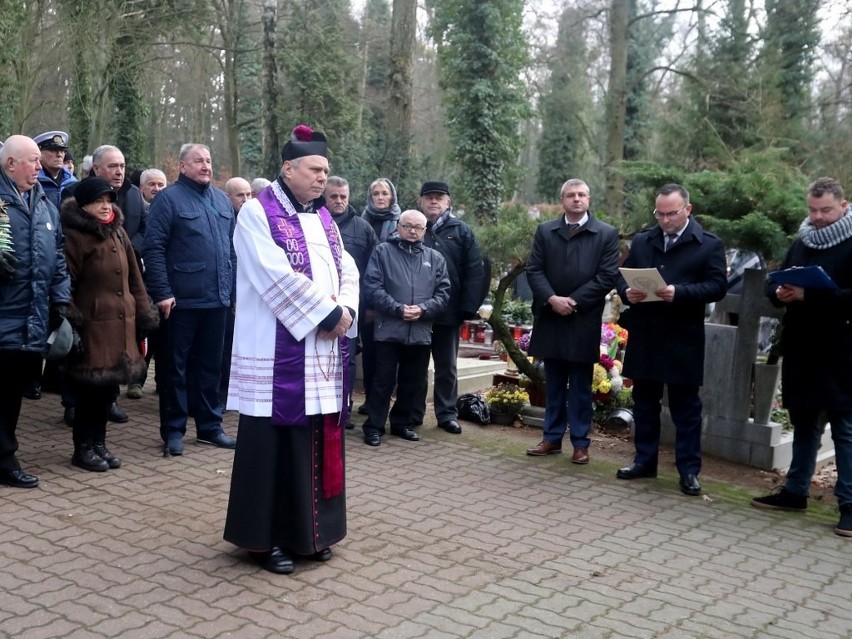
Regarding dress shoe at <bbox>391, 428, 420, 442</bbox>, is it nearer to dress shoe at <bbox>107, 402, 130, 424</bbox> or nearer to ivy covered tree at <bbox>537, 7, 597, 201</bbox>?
dress shoe at <bbox>107, 402, 130, 424</bbox>

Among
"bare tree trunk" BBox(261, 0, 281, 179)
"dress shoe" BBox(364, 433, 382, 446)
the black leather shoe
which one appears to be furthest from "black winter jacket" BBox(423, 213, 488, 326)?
"bare tree trunk" BBox(261, 0, 281, 179)

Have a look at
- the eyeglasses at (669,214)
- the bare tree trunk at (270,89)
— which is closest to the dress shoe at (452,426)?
the eyeglasses at (669,214)

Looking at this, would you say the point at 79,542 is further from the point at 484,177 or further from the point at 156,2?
the point at 484,177

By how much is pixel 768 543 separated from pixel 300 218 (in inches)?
135

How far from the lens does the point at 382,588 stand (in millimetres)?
4332

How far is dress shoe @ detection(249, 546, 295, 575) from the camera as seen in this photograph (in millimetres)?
4449

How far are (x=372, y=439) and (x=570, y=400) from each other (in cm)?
164

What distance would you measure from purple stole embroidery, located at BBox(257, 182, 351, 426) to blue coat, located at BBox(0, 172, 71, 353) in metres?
1.75

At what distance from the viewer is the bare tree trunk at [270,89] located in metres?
16.9

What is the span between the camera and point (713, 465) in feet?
23.4

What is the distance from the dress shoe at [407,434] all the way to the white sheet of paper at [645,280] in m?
2.34

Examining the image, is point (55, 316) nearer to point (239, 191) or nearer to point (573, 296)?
point (239, 191)

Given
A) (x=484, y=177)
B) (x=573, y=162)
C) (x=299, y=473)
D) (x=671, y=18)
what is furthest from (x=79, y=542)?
(x=573, y=162)

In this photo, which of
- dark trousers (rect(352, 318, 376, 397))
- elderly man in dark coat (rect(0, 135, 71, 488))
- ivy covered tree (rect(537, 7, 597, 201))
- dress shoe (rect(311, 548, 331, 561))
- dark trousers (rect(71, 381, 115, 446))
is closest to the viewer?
dress shoe (rect(311, 548, 331, 561))
